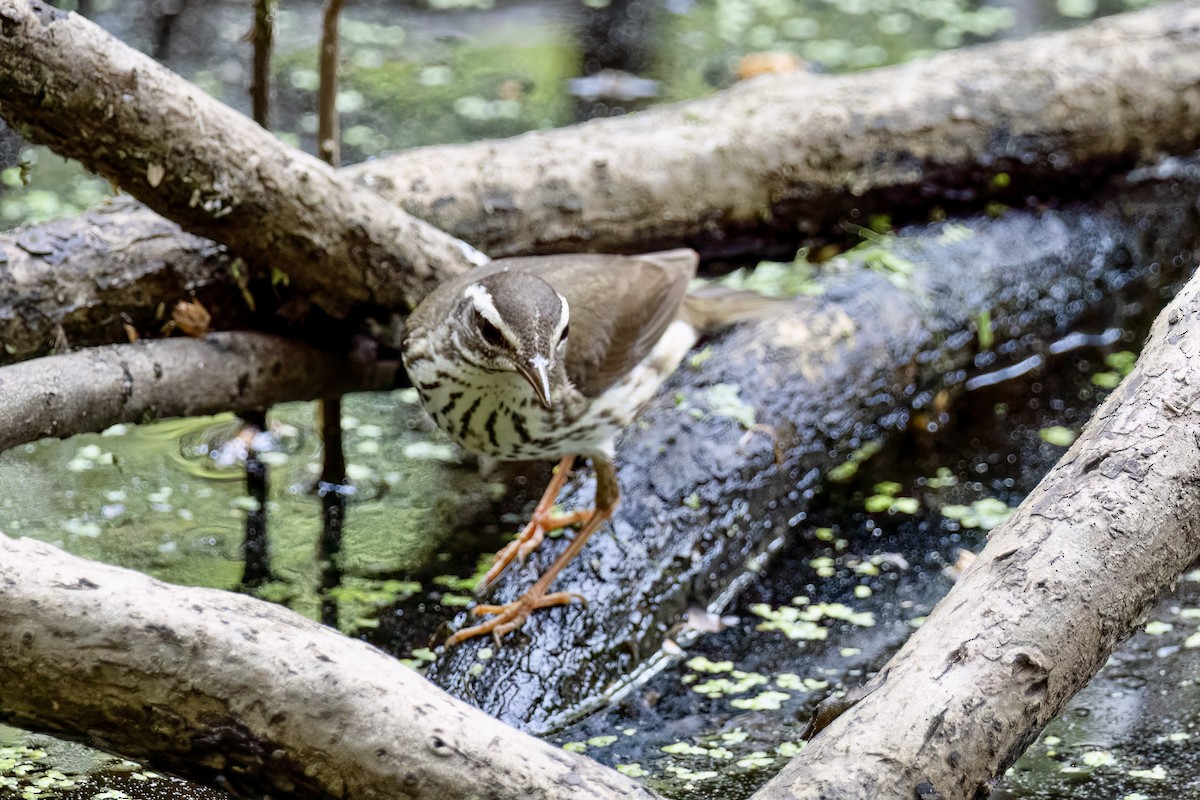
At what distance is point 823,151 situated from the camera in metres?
6.03

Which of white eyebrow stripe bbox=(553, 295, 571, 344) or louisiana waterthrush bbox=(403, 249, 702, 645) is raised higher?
white eyebrow stripe bbox=(553, 295, 571, 344)

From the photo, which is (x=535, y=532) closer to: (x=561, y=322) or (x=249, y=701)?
(x=561, y=322)

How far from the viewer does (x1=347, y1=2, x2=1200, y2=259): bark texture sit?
213 inches

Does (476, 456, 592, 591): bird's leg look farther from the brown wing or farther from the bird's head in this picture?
the bird's head

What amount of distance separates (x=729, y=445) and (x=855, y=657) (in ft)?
2.97

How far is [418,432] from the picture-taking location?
588cm

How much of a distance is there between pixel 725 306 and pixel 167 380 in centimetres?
212

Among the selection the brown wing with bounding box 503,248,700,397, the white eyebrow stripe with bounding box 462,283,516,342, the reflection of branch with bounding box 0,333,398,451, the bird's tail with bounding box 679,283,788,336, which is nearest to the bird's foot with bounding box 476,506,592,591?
the brown wing with bounding box 503,248,700,397

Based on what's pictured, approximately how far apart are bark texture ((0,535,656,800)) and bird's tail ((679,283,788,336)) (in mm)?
2670

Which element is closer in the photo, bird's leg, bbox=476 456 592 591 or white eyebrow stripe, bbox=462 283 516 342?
white eyebrow stripe, bbox=462 283 516 342

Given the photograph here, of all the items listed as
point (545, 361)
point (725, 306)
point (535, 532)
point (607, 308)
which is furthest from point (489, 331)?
point (725, 306)

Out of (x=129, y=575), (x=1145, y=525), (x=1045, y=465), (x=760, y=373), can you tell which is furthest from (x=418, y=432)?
(x=1145, y=525)

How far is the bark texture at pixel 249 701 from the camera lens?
8.50 ft

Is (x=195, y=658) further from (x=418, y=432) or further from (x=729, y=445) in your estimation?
(x=418, y=432)
